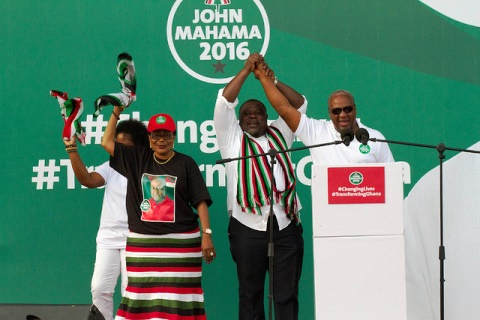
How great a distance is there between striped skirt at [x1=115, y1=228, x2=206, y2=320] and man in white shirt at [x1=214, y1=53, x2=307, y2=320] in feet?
1.00

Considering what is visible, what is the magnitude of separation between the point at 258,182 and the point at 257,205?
13cm

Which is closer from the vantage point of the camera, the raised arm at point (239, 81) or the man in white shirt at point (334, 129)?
the man in white shirt at point (334, 129)

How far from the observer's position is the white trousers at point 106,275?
4973 millimetres

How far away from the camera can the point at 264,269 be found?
4758 mm

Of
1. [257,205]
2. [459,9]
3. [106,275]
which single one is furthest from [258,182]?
[459,9]

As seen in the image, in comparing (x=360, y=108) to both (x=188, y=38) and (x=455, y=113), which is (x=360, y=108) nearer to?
(x=455, y=113)

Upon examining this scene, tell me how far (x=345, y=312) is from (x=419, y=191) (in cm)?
182

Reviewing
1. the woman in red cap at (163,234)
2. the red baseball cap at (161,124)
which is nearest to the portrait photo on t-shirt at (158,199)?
the woman in red cap at (163,234)

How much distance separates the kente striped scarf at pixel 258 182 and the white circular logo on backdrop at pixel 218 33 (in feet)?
2.41

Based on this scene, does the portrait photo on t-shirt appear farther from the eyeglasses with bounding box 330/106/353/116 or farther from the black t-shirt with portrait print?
the eyeglasses with bounding box 330/106/353/116

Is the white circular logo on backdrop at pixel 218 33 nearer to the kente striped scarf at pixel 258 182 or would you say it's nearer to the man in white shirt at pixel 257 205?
the man in white shirt at pixel 257 205

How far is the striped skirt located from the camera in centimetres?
456

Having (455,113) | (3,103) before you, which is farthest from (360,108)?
(3,103)

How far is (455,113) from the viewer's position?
5.39m
